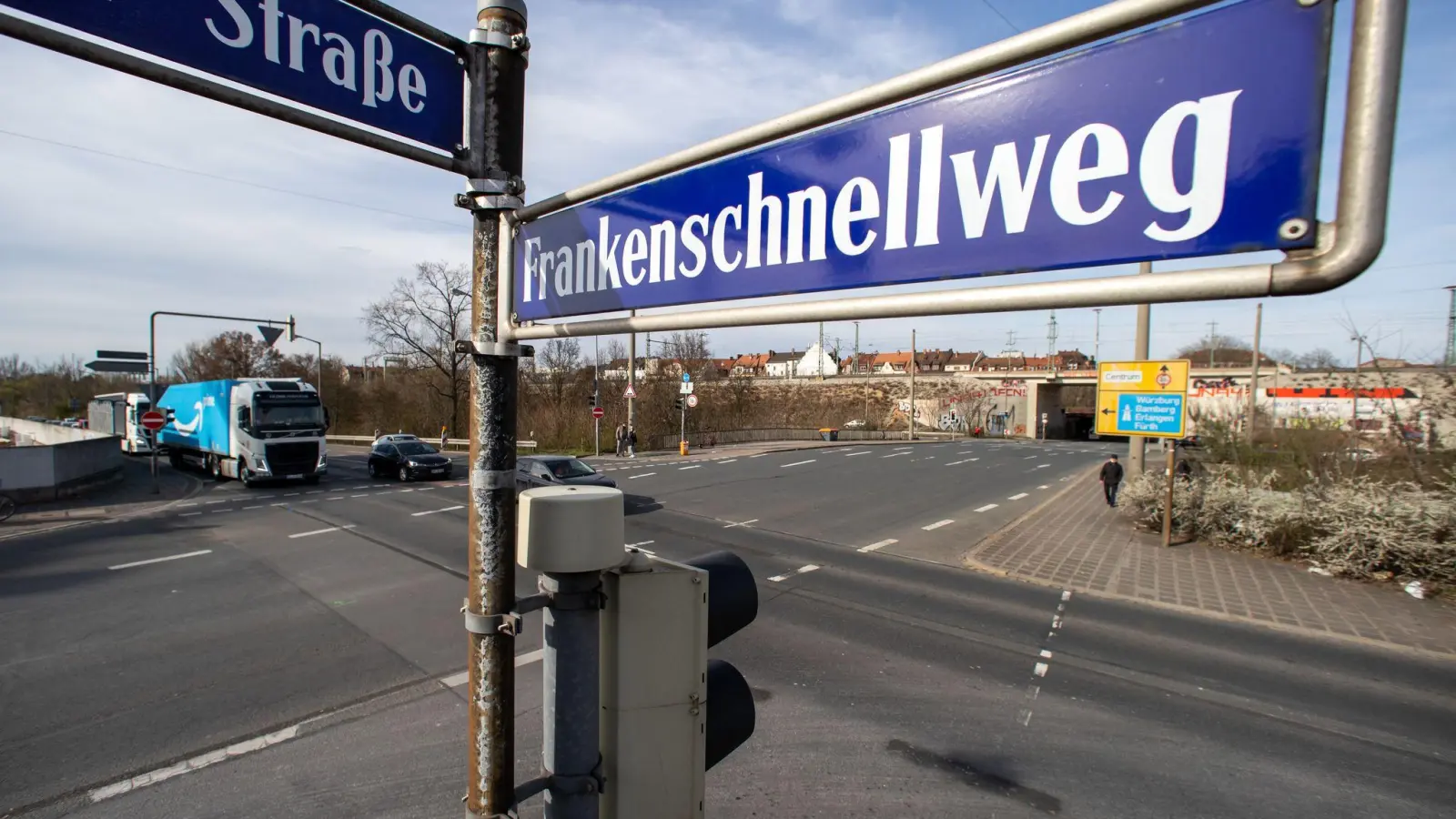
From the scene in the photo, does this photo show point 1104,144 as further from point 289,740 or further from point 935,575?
point 935,575

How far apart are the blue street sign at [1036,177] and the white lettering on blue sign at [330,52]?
2.26 ft

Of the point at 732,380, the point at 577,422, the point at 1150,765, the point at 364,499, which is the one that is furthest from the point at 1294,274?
the point at 732,380

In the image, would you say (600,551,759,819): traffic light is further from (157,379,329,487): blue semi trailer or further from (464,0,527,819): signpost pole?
(157,379,329,487): blue semi trailer

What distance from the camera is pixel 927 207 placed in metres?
1.28

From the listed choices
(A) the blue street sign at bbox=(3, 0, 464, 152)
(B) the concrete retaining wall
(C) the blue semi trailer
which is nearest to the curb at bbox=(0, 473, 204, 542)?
(C) the blue semi trailer

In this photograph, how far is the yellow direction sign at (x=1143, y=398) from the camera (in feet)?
37.3

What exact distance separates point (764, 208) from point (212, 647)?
7.59 metres

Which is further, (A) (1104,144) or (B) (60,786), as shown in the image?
(B) (60,786)

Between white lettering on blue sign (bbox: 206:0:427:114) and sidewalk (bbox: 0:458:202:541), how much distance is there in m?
16.6

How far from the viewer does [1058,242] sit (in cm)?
113

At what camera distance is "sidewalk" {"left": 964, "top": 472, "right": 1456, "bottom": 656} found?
24.7 feet

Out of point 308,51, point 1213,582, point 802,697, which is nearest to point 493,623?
point 308,51

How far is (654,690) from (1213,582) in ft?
36.0

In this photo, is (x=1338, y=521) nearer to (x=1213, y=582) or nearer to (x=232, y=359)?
(x=1213, y=582)
